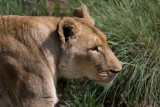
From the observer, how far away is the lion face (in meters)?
4.18

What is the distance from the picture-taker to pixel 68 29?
13.6 feet

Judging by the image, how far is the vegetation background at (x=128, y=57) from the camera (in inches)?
214

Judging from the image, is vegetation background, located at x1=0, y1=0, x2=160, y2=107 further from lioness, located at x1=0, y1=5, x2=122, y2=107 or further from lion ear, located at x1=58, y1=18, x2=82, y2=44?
lion ear, located at x1=58, y1=18, x2=82, y2=44

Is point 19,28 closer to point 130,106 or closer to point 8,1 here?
point 130,106

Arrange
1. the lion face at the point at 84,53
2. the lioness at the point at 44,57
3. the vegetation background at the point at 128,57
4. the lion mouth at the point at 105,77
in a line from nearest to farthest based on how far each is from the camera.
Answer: the lioness at the point at 44,57 < the lion face at the point at 84,53 < the lion mouth at the point at 105,77 < the vegetation background at the point at 128,57

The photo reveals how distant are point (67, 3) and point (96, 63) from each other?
2.98 meters

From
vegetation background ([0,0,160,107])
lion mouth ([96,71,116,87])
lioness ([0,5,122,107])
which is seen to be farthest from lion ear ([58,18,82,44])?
vegetation background ([0,0,160,107])

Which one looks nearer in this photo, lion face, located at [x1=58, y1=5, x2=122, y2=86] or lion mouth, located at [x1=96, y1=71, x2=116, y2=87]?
lion face, located at [x1=58, y1=5, x2=122, y2=86]

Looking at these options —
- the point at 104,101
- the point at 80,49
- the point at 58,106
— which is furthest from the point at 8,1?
the point at 80,49

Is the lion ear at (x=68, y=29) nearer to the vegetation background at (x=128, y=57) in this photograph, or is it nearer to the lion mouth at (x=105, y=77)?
the lion mouth at (x=105, y=77)

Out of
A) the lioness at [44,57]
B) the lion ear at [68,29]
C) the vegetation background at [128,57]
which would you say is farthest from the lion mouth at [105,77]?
the vegetation background at [128,57]

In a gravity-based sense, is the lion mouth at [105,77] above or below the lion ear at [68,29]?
below

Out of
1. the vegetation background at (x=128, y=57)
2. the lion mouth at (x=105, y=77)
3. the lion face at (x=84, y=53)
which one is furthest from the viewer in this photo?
the vegetation background at (x=128, y=57)

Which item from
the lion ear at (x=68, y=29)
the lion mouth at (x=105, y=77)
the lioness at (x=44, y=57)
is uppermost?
the lion ear at (x=68, y=29)
